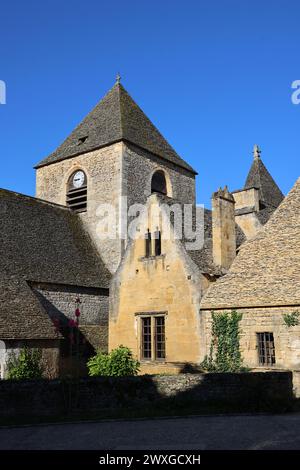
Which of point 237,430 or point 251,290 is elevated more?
point 251,290

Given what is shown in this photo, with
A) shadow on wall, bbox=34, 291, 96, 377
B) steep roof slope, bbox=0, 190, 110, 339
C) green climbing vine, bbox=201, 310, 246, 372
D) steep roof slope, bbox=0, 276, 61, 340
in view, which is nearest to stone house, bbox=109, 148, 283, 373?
green climbing vine, bbox=201, 310, 246, 372

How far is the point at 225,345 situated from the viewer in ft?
56.7

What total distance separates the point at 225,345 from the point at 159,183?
15.5m

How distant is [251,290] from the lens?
17469 millimetres

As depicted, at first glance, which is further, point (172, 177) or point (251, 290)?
point (172, 177)

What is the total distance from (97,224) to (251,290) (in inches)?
470

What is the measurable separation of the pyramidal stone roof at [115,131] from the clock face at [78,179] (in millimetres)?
1191

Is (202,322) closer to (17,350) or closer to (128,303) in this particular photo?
(128,303)

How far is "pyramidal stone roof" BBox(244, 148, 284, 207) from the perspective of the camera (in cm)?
3367

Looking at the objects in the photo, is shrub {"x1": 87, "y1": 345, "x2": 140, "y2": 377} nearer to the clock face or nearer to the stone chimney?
the stone chimney

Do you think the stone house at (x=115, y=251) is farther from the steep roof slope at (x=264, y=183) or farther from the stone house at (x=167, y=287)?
the steep roof slope at (x=264, y=183)

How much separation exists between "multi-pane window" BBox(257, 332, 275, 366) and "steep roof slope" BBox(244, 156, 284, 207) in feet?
56.8
